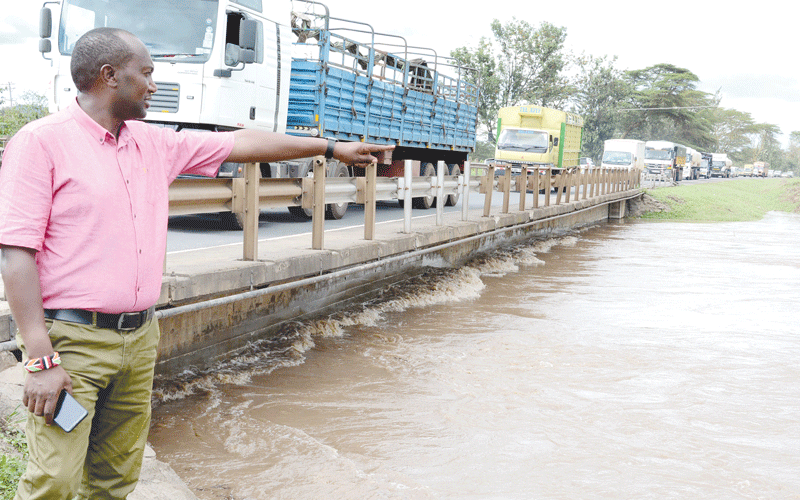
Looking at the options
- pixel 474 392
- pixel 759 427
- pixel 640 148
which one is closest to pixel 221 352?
pixel 474 392

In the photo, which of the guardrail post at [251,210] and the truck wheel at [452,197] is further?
the truck wheel at [452,197]

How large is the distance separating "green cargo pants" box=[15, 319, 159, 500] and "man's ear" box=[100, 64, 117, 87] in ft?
2.37

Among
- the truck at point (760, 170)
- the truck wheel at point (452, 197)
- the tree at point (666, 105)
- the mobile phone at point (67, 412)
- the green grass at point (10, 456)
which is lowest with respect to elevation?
the green grass at point (10, 456)

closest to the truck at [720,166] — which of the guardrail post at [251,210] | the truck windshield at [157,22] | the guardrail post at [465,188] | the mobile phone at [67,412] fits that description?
the guardrail post at [465,188]

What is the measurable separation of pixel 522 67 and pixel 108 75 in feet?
148

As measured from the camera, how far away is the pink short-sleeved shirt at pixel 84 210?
2.14m

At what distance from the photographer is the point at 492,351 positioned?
8289 millimetres

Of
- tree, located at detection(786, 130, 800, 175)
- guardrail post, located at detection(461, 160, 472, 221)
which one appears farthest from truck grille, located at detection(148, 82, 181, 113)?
tree, located at detection(786, 130, 800, 175)

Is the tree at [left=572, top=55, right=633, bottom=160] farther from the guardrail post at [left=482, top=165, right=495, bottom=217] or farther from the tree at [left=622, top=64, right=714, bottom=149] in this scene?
the guardrail post at [left=482, top=165, right=495, bottom=217]

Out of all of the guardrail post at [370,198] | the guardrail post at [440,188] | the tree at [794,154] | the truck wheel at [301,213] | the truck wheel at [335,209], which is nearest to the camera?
the guardrail post at [370,198]

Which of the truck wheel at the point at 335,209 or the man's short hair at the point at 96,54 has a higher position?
the man's short hair at the point at 96,54

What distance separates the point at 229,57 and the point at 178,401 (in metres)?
5.00

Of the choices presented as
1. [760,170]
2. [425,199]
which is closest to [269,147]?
[425,199]

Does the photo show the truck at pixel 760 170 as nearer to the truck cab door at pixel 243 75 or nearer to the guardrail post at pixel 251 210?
the truck cab door at pixel 243 75
